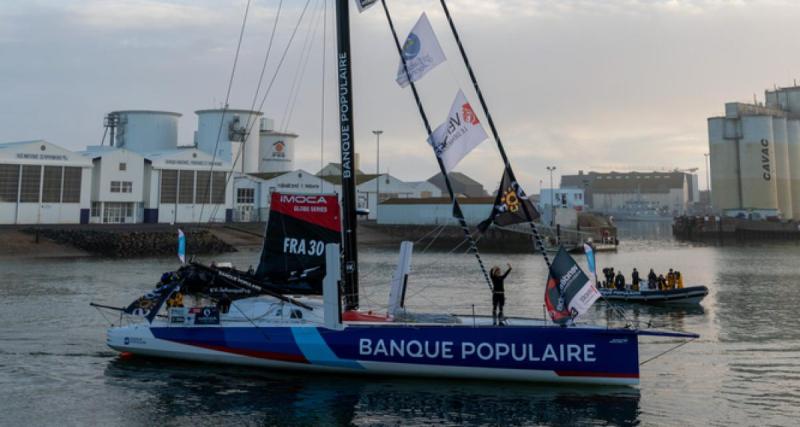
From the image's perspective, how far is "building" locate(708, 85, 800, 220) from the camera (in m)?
112

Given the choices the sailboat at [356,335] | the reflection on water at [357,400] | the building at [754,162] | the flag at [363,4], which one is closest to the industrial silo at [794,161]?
the building at [754,162]

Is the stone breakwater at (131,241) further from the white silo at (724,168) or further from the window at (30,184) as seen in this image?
the white silo at (724,168)

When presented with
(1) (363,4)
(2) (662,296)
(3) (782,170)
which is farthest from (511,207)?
(3) (782,170)

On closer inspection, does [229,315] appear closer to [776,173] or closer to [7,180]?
[7,180]

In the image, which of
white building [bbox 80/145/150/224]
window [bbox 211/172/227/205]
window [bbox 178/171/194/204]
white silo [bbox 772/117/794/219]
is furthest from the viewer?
white silo [bbox 772/117/794/219]

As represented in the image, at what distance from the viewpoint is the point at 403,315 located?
1622 cm

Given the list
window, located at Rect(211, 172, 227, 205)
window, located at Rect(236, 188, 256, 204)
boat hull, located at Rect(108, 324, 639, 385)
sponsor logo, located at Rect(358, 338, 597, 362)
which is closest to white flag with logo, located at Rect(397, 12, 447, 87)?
boat hull, located at Rect(108, 324, 639, 385)

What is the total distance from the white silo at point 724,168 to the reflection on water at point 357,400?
118 m

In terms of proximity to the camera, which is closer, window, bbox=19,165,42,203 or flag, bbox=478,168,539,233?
flag, bbox=478,168,539,233

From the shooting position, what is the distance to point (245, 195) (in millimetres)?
87250

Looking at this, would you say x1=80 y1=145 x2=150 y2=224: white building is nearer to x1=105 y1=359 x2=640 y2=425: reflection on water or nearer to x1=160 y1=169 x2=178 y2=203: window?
x1=160 y1=169 x2=178 y2=203: window

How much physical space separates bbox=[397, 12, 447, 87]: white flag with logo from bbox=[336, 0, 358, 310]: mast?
5.78 feet

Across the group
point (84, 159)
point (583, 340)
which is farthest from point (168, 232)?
point (583, 340)

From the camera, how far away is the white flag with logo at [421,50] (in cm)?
1686
